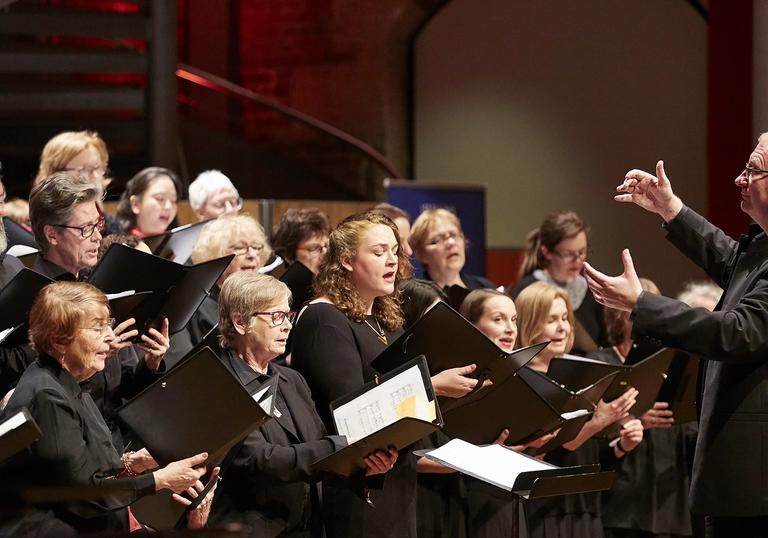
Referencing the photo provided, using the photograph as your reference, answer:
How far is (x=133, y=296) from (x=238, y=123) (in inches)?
197

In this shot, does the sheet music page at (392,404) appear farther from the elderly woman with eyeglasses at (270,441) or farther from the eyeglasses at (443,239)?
the eyeglasses at (443,239)

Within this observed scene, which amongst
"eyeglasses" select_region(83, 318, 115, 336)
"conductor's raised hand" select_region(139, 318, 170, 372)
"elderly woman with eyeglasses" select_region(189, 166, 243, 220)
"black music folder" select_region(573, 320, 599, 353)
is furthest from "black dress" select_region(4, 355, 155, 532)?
"black music folder" select_region(573, 320, 599, 353)

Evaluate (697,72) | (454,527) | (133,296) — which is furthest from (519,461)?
(697,72)

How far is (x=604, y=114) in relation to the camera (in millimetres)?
9320

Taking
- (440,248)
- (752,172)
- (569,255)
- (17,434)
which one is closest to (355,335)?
(752,172)

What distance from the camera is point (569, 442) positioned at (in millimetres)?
3914

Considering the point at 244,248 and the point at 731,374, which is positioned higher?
the point at 244,248

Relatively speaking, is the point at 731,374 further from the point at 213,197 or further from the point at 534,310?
the point at 213,197

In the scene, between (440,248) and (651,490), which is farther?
(440,248)

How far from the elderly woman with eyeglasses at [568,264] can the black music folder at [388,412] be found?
77.8 inches

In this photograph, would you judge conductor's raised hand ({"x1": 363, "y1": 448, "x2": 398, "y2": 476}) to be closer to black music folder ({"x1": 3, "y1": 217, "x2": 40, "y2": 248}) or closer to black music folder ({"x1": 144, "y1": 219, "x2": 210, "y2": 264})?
black music folder ({"x1": 144, "y1": 219, "x2": 210, "y2": 264})

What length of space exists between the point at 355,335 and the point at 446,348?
0.94ft

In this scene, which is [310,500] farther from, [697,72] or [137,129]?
[697,72]

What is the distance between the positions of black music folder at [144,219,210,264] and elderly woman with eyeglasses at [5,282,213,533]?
1093 mm
